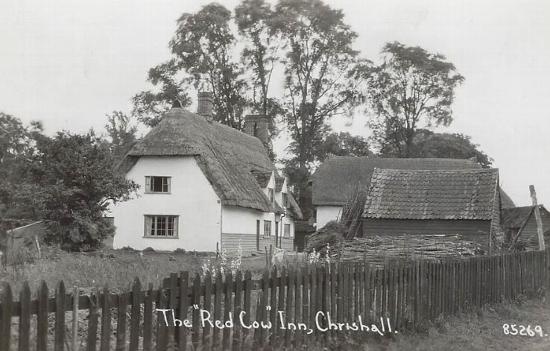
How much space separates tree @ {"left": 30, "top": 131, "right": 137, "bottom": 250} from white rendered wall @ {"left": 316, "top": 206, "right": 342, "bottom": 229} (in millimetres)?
28165

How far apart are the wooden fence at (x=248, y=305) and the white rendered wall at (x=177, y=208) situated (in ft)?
61.9

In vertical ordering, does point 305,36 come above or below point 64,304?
above

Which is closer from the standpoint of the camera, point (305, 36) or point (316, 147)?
point (305, 36)

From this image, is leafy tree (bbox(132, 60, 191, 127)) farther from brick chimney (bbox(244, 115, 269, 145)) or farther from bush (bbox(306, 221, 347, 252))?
bush (bbox(306, 221, 347, 252))

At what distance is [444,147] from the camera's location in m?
58.7

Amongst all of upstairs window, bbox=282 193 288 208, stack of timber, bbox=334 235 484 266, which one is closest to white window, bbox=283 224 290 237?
upstairs window, bbox=282 193 288 208

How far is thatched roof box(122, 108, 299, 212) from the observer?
3030 cm

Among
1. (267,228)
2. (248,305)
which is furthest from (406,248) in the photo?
(267,228)

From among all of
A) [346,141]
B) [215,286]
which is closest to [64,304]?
[215,286]

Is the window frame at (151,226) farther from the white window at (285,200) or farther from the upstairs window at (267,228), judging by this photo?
the white window at (285,200)

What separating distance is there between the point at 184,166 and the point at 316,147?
24.9m

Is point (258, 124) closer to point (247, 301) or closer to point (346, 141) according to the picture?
point (346, 141)

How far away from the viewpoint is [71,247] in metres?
20.8

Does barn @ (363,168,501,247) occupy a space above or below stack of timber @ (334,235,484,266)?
above
